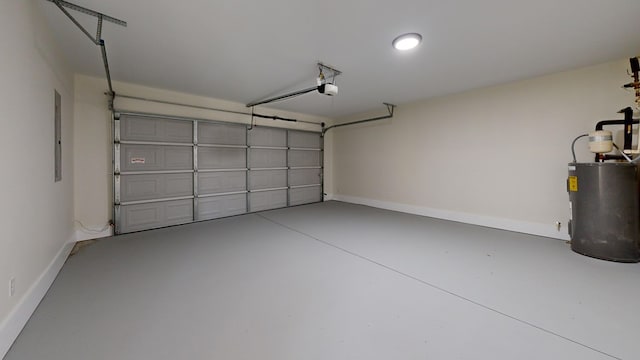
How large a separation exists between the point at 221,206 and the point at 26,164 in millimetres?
3409

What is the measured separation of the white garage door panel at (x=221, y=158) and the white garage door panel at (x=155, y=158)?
22 centimetres

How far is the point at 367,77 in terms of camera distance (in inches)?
150

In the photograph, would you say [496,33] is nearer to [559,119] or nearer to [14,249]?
[559,119]

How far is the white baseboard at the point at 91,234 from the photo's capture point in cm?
359

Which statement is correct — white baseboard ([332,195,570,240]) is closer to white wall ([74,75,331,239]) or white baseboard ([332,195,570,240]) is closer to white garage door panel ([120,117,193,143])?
white garage door panel ([120,117,193,143])

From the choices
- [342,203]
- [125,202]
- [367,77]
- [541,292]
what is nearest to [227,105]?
[125,202]

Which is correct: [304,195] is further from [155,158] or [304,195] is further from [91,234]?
[91,234]

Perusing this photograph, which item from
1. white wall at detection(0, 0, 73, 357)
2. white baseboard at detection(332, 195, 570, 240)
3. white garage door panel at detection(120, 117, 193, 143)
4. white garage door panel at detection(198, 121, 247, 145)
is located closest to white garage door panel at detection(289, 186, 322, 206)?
white baseboard at detection(332, 195, 570, 240)

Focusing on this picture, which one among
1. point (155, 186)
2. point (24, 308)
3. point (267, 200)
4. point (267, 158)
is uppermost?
point (267, 158)

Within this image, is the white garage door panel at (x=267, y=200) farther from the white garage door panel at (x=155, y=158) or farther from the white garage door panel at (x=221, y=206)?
the white garage door panel at (x=155, y=158)

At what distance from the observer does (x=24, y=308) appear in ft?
5.48

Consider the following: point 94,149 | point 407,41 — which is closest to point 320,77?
point 407,41

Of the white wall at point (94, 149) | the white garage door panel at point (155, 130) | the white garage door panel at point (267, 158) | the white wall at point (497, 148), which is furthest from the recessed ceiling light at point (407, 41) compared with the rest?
A: the white wall at point (94, 149)

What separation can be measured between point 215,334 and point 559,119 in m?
5.17
